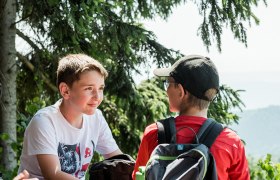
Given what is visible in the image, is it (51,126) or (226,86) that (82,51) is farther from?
(51,126)

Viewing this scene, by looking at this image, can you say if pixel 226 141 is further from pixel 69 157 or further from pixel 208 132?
pixel 69 157

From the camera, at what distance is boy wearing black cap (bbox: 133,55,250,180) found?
1791 mm

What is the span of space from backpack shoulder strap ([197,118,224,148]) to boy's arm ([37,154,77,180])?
0.54m

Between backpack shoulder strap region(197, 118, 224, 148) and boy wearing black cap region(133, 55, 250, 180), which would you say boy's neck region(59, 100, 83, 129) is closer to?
boy wearing black cap region(133, 55, 250, 180)

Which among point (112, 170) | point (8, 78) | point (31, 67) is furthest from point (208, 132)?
point (31, 67)

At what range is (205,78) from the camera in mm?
1925

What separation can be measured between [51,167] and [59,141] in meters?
0.17

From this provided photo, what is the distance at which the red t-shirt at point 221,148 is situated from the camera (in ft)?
5.83

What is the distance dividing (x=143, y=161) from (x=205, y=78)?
0.40 m

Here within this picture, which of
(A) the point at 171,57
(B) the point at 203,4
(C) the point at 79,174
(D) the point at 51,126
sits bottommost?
(C) the point at 79,174

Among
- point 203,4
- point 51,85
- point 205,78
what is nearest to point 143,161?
point 205,78

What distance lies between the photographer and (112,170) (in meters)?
1.93

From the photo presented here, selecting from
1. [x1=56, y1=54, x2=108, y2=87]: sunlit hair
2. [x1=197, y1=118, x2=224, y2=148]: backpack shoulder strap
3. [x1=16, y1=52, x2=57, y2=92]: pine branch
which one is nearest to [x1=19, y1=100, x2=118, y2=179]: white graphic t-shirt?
[x1=56, y1=54, x2=108, y2=87]: sunlit hair

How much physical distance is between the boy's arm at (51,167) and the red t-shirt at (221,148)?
295 mm
